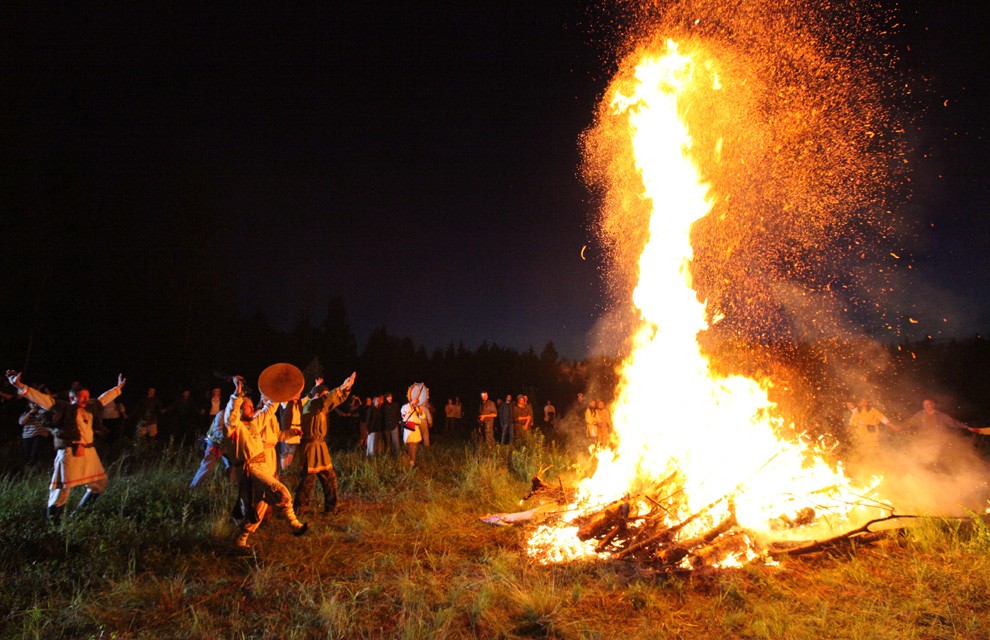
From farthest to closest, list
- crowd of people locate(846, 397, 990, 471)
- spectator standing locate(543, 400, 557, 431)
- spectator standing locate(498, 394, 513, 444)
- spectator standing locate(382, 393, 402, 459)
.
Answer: spectator standing locate(543, 400, 557, 431)
spectator standing locate(498, 394, 513, 444)
spectator standing locate(382, 393, 402, 459)
crowd of people locate(846, 397, 990, 471)

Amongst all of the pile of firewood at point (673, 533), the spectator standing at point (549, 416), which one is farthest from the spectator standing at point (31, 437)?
the spectator standing at point (549, 416)

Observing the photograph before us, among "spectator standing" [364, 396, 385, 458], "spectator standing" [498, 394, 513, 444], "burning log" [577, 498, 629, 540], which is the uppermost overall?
"spectator standing" [498, 394, 513, 444]

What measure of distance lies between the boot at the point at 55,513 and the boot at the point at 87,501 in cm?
16

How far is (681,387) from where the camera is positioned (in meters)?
8.35

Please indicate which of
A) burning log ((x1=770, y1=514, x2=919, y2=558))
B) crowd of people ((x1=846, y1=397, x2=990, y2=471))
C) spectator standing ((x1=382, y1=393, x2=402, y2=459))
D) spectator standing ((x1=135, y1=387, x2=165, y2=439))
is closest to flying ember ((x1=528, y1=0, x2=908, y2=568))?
burning log ((x1=770, y1=514, x2=919, y2=558))

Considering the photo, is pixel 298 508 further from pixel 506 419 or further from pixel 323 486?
pixel 506 419

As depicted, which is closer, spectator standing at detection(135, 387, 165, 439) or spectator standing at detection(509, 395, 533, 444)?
spectator standing at detection(135, 387, 165, 439)

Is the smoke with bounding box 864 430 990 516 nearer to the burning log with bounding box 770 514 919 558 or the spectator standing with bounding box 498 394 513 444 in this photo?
the burning log with bounding box 770 514 919 558

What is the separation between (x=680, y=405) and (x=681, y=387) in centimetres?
Result: 29

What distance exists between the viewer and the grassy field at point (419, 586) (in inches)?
169

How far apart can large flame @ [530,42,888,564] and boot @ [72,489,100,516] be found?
225 inches

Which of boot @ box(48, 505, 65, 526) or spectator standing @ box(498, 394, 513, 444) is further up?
spectator standing @ box(498, 394, 513, 444)

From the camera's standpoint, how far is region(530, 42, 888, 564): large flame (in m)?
6.59

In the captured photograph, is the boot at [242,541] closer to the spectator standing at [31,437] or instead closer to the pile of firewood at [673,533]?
the pile of firewood at [673,533]
